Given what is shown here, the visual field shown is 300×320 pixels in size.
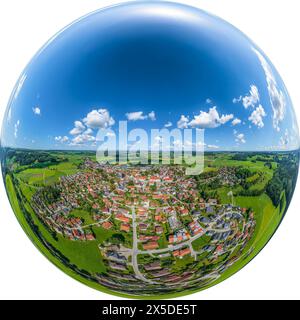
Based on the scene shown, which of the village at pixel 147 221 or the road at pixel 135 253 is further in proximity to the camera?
the road at pixel 135 253

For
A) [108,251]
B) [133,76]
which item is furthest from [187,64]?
[108,251]

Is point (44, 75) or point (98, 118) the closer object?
point (98, 118)

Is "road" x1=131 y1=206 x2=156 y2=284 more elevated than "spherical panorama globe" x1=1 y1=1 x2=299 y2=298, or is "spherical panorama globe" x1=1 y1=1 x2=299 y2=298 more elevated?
"spherical panorama globe" x1=1 y1=1 x2=299 y2=298

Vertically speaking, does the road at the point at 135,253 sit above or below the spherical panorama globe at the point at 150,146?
below

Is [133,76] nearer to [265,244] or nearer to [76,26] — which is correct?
[76,26]
